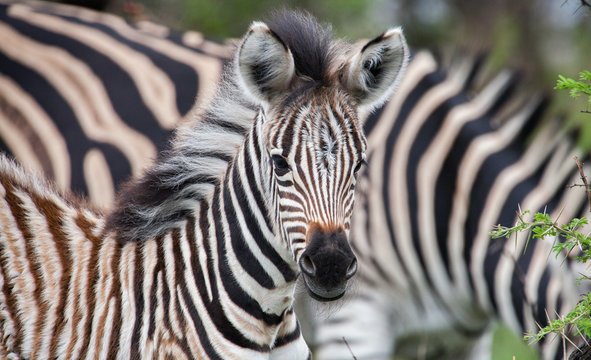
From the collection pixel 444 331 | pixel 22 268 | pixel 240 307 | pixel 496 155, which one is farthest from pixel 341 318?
pixel 22 268

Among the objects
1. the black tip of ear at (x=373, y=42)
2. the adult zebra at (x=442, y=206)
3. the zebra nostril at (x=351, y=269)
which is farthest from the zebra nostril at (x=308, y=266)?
the adult zebra at (x=442, y=206)

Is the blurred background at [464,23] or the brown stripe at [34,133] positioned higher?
the blurred background at [464,23]

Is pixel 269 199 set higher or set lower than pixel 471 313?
higher

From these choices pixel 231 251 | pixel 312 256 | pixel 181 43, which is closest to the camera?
pixel 312 256

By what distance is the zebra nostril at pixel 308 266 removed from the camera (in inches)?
134

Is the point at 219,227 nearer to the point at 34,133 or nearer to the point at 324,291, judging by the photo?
the point at 324,291

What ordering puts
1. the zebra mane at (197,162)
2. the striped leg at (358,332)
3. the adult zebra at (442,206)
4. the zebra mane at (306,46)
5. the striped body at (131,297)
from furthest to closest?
1. the striped leg at (358,332)
2. the adult zebra at (442,206)
3. the zebra mane at (197,162)
4. the zebra mane at (306,46)
5. the striped body at (131,297)

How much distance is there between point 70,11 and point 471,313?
5059mm

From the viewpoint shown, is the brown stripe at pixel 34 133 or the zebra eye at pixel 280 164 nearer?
the zebra eye at pixel 280 164

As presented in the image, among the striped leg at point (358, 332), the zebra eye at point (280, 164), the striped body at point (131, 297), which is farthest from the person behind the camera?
the striped leg at point (358, 332)

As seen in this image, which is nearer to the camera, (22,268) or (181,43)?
(22,268)

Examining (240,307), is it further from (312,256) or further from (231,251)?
(312,256)

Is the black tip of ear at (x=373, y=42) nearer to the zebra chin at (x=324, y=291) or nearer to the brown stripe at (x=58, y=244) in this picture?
the zebra chin at (x=324, y=291)

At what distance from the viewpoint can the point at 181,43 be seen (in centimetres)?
782
